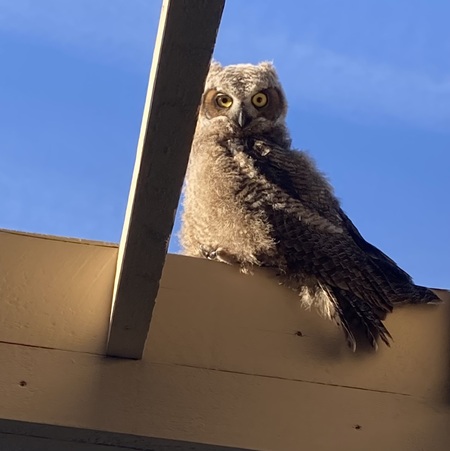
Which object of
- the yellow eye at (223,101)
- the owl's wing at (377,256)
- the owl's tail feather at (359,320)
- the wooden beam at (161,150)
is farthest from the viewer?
the yellow eye at (223,101)

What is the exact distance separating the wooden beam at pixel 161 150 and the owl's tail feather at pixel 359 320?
45 cm

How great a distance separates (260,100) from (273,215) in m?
0.97

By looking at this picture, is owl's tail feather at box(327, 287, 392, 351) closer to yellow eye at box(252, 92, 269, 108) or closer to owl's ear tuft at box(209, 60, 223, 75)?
yellow eye at box(252, 92, 269, 108)

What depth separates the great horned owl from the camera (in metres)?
1.87

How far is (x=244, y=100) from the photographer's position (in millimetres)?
3125

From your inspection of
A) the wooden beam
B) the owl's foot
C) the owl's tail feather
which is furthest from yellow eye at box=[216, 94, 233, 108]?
the wooden beam

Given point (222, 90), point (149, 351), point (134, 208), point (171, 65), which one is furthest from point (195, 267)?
point (222, 90)

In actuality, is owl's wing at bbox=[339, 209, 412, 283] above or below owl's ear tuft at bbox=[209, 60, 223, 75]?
below

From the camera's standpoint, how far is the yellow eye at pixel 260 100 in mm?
3156

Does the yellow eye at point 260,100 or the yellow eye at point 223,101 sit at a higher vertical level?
the yellow eye at point 260,100

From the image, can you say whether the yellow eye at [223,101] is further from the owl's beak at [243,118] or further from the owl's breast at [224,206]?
the owl's breast at [224,206]

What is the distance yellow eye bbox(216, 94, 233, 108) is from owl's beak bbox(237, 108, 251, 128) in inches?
2.8

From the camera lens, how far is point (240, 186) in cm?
246

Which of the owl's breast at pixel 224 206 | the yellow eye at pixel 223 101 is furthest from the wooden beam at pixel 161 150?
the yellow eye at pixel 223 101
